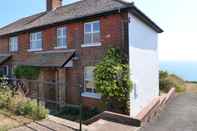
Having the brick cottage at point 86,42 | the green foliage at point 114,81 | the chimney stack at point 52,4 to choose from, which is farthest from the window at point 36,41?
the green foliage at point 114,81

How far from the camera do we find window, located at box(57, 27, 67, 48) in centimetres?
1569

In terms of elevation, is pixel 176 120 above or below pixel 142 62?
below

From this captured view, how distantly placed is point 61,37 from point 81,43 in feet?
7.97

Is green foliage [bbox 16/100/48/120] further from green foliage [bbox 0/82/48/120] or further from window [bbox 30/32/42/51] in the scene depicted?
window [bbox 30/32/42/51]

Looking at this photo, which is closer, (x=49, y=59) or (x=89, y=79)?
(x=89, y=79)

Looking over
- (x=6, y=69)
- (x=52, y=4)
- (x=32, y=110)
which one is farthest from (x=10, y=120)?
(x=52, y=4)

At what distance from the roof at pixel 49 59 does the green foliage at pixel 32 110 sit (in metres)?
5.06

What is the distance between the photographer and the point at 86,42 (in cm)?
1416

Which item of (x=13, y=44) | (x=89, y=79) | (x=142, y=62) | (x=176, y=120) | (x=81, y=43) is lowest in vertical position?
(x=176, y=120)

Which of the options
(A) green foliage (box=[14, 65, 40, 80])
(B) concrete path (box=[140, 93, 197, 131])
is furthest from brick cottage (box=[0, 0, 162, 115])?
(B) concrete path (box=[140, 93, 197, 131])

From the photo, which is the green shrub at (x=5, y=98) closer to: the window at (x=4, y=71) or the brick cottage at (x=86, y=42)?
the brick cottage at (x=86, y=42)

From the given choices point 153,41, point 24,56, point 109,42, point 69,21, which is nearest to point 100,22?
point 109,42

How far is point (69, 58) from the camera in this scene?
1438 centimetres

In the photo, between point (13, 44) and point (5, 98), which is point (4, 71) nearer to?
point (13, 44)
